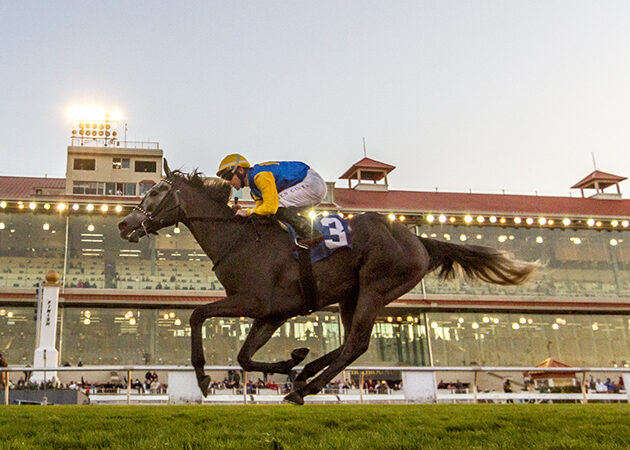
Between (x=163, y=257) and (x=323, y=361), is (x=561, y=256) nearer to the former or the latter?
(x=163, y=257)

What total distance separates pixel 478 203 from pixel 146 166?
23.0m

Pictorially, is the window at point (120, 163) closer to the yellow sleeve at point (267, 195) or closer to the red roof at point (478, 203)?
the red roof at point (478, 203)

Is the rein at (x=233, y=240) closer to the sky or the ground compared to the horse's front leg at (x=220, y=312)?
closer to the sky

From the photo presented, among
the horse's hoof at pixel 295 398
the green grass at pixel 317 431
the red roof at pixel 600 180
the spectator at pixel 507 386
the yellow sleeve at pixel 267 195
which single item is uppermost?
the red roof at pixel 600 180

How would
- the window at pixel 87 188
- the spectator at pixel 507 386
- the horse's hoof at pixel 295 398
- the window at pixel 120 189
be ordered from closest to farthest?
the horse's hoof at pixel 295 398 < the spectator at pixel 507 386 < the window at pixel 87 188 < the window at pixel 120 189

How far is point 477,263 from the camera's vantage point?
7758 mm

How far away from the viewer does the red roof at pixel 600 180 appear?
158 ft

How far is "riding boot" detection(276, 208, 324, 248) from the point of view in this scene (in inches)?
252

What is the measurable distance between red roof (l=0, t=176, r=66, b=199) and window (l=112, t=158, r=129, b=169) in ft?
13.5

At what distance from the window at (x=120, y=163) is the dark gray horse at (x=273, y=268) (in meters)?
39.2

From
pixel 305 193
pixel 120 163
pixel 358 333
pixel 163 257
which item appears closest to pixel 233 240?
pixel 305 193

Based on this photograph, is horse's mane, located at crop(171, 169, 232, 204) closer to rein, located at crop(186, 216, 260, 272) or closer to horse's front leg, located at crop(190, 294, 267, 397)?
rein, located at crop(186, 216, 260, 272)

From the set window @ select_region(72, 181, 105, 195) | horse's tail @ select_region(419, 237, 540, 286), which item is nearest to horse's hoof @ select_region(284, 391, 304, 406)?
Result: horse's tail @ select_region(419, 237, 540, 286)

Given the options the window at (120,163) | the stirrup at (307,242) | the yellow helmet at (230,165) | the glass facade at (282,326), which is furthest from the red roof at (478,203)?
the stirrup at (307,242)
